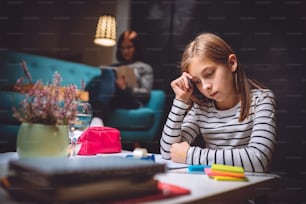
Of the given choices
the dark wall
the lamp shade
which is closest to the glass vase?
the dark wall

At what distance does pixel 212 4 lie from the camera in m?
2.38

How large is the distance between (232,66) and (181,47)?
169 centimetres

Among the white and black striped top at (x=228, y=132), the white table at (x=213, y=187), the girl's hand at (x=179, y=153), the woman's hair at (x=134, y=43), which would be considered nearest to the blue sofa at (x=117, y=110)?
the woman's hair at (x=134, y=43)

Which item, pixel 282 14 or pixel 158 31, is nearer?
pixel 282 14

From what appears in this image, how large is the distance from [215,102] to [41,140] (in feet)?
1.90

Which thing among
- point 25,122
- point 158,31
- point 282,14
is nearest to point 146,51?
point 158,31

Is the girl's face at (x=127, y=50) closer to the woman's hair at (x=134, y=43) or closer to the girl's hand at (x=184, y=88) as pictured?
the woman's hair at (x=134, y=43)

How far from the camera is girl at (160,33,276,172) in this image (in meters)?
0.88

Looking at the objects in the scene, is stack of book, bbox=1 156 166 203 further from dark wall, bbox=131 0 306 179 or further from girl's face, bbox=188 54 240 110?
dark wall, bbox=131 0 306 179

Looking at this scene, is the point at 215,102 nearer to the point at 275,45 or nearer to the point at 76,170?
the point at 76,170

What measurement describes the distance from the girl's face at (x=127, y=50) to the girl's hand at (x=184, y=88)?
1827mm

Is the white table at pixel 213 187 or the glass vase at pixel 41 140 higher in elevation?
the glass vase at pixel 41 140

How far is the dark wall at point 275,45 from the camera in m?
1.89

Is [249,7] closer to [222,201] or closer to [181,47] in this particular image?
[181,47]
